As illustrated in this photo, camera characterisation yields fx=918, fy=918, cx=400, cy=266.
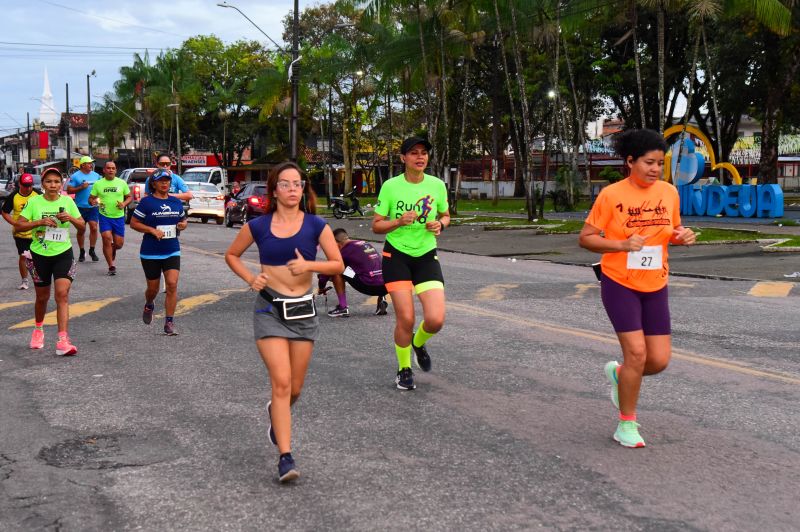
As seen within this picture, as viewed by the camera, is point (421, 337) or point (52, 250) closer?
point (421, 337)

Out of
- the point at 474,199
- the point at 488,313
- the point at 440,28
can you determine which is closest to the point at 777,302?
the point at 488,313

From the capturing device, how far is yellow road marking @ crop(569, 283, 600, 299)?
1230 centimetres

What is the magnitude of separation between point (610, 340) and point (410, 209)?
2967mm

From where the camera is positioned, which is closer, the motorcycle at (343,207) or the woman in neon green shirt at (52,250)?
the woman in neon green shirt at (52,250)

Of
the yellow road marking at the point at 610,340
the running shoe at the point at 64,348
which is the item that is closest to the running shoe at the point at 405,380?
the yellow road marking at the point at 610,340

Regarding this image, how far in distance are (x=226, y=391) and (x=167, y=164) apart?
6.10 metres

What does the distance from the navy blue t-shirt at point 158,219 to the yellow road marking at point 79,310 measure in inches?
73.5

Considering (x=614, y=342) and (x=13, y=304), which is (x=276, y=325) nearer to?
(x=614, y=342)

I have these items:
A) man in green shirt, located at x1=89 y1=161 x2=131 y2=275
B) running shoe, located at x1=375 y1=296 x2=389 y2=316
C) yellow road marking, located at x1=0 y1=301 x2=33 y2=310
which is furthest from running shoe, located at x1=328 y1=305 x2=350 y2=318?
man in green shirt, located at x1=89 y1=161 x2=131 y2=275

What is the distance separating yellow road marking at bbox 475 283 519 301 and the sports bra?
23.8 ft

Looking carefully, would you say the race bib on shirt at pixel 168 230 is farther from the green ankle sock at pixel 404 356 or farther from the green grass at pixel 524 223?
the green grass at pixel 524 223

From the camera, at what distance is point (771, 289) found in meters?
13.2

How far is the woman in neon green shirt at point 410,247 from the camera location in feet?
22.4

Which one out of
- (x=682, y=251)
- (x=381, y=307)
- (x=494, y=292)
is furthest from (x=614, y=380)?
(x=682, y=251)
